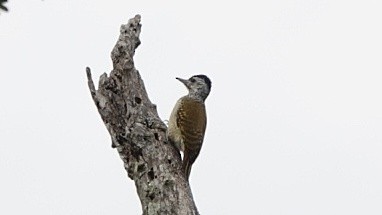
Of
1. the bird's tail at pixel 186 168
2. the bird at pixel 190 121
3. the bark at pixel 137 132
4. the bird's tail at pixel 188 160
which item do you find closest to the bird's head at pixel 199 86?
the bird at pixel 190 121

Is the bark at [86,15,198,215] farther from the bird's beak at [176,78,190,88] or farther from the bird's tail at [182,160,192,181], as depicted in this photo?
the bird's beak at [176,78,190,88]

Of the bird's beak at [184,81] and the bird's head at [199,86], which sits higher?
the bird's beak at [184,81]

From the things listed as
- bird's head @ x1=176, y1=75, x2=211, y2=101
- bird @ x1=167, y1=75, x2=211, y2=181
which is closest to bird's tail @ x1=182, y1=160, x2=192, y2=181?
bird @ x1=167, y1=75, x2=211, y2=181

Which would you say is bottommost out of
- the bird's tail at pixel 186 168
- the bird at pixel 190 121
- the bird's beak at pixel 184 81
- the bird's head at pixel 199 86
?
the bird's tail at pixel 186 168

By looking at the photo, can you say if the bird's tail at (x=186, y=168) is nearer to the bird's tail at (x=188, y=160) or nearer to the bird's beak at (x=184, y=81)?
the bird's tail at (x=188, y=160)

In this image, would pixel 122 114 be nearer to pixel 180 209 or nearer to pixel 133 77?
pixel 133 77

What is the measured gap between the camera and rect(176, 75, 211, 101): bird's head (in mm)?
6818

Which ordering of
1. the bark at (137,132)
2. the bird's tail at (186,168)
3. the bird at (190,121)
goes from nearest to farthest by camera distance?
the bark at (137,132) → the bird's tail at (186,168) → the bird at (190,121)

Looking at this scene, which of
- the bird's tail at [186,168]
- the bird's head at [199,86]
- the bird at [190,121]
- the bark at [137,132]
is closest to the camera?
the bark at [137,132]

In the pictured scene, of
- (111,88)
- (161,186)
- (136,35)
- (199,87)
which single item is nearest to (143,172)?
(161,186)

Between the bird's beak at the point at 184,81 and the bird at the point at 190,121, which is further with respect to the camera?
the bird's beak at the point at 184,81

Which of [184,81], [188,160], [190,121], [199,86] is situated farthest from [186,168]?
[184,81]

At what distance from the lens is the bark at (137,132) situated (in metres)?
5.35

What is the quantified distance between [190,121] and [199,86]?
19.2 inches
